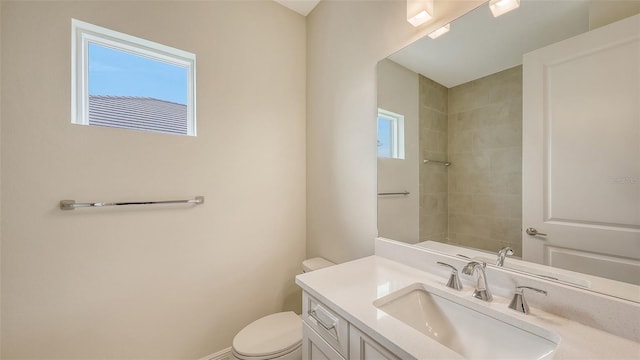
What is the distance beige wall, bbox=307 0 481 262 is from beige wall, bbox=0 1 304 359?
17 centimetres

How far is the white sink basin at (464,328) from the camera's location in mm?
676

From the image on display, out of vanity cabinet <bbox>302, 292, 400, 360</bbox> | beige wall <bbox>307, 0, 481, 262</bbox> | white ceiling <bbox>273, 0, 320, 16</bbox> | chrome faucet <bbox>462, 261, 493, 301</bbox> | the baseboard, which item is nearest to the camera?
vanity cabinet <bbox>302, 292, 400, 360</bbox>

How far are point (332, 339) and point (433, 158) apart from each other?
0.91 meters

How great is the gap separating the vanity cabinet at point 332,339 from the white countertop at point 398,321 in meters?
0.04

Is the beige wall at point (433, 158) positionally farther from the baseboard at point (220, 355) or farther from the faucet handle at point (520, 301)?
the baseboard at point (220, 355)

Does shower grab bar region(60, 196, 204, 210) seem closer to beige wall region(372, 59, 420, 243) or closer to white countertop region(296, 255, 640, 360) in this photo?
white countertop region(296, 255, 640, 360)

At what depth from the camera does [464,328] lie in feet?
2.71

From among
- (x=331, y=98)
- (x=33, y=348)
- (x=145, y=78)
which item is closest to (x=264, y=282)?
(x=33, y=348)

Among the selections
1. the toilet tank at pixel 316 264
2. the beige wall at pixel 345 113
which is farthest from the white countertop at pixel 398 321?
the toilet tank at pixel 316 264

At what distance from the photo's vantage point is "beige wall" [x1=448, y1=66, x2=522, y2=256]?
91 cm

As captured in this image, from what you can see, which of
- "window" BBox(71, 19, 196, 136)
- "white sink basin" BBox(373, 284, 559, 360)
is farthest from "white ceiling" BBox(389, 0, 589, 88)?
"window" BBox(71, 19, 196, 136)

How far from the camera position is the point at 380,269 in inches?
46.2

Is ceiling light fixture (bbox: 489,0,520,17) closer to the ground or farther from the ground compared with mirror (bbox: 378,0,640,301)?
farther from the ground

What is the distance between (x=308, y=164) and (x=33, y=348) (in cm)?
178
